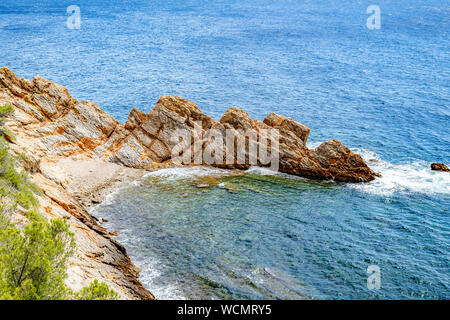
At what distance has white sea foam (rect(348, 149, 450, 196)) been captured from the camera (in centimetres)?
4259

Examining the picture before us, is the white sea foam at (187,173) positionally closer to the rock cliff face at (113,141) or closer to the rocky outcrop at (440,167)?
the rock cliff face at (113,141)

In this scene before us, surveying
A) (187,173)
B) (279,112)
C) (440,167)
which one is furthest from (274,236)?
(279,112)

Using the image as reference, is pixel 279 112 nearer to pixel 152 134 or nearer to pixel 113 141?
pixel 152 134

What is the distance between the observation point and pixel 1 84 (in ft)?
144

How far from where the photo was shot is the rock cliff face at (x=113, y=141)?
41.3 m

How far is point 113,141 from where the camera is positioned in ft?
153

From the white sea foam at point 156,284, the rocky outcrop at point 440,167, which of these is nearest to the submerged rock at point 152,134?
the rocky outcrop at point 440,167

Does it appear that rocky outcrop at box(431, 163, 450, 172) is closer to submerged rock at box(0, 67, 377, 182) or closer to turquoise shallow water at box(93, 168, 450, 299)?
turquoise shallow water at box(93, 168, 450, 299)

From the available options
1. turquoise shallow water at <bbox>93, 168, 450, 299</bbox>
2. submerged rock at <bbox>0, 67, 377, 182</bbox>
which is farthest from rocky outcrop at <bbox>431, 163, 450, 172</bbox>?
submerged rock at <bbox>0, 67, 377, 182</bbox>

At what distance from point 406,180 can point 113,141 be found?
112ft

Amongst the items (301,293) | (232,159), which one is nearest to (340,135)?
(232,159)

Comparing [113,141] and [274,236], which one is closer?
[274,236]

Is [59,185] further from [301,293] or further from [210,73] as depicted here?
[210,73]
